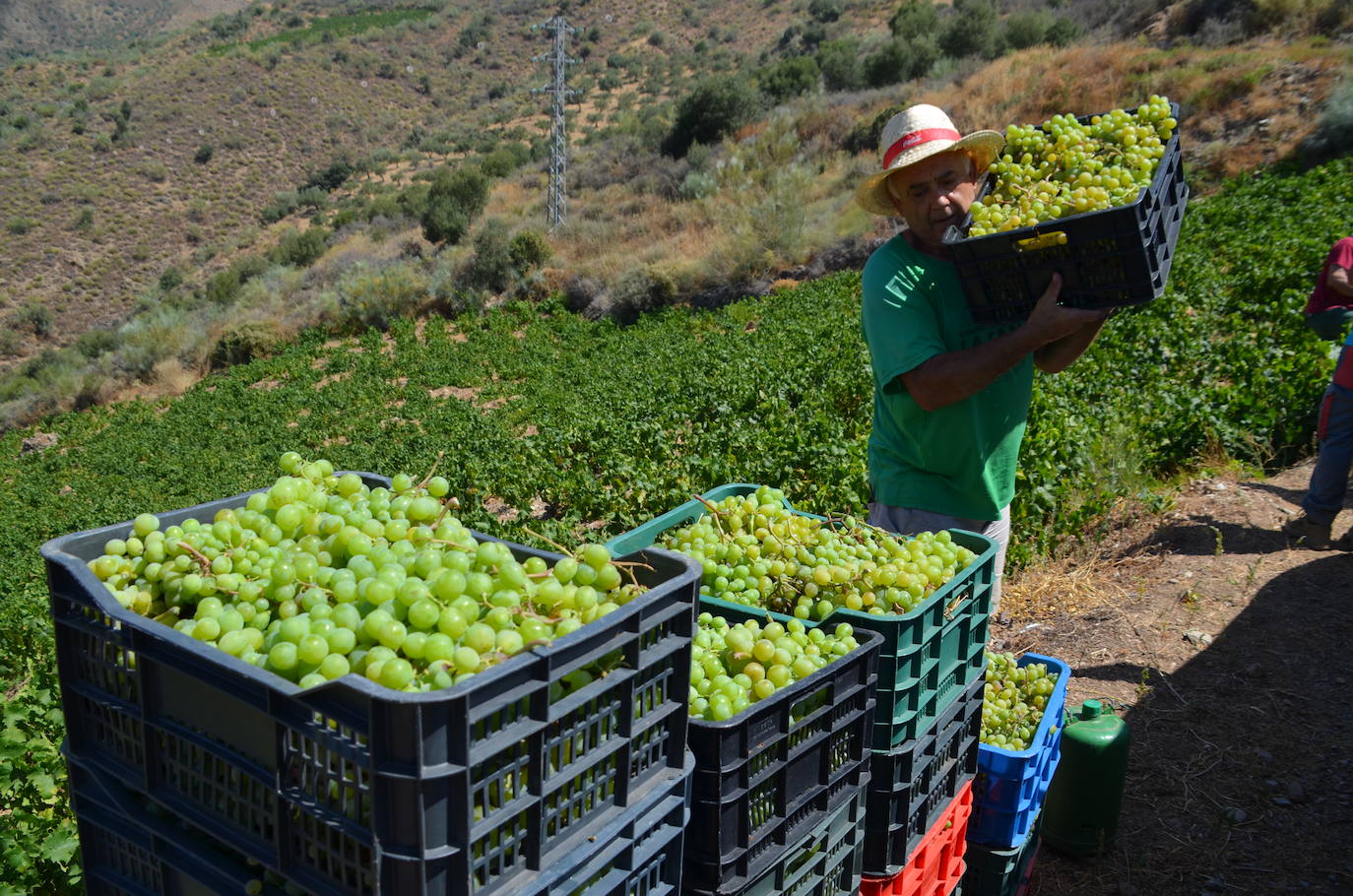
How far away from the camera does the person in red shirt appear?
20.1 feet

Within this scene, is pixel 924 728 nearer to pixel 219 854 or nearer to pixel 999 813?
pixel 999 813

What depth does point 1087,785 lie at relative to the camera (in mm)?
3621

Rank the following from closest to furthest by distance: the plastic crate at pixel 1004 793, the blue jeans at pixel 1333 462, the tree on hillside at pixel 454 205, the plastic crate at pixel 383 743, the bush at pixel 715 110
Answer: the plastic crate at pixel 383 743 → the plastic crate at pixel 1004 793 → the blue jeans at pixel 1333 462 → the tree on hillside at pixel 454 205 → the bush at pixel 715 110

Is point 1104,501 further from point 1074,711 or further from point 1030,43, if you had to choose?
point 1030,43

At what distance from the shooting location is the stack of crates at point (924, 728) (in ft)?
7.36

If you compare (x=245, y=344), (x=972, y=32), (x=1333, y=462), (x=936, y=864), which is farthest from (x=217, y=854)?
(x=972, y=32)

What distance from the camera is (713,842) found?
1830 millimetres

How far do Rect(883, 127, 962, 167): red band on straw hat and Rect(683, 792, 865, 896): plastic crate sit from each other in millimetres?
2295

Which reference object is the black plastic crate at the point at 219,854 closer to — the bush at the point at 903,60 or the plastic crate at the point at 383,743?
the plastic crate at the point at 383,743

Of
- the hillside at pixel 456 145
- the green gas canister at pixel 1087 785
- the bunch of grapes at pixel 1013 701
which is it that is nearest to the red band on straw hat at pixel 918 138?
the bunch of grapes at pixel 1013 701

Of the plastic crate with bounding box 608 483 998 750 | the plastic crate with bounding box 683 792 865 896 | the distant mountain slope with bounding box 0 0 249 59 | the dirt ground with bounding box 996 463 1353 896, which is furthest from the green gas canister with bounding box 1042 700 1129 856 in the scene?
the distant mountain slope with bounding box 0 0 249 59

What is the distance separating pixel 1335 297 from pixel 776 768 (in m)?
6.31

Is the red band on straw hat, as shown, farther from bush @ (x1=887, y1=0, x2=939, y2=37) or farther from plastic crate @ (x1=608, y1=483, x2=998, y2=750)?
bush @ (x1=887, y1=0, x2=939, y2=37)

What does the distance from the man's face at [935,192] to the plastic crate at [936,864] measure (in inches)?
77.4
